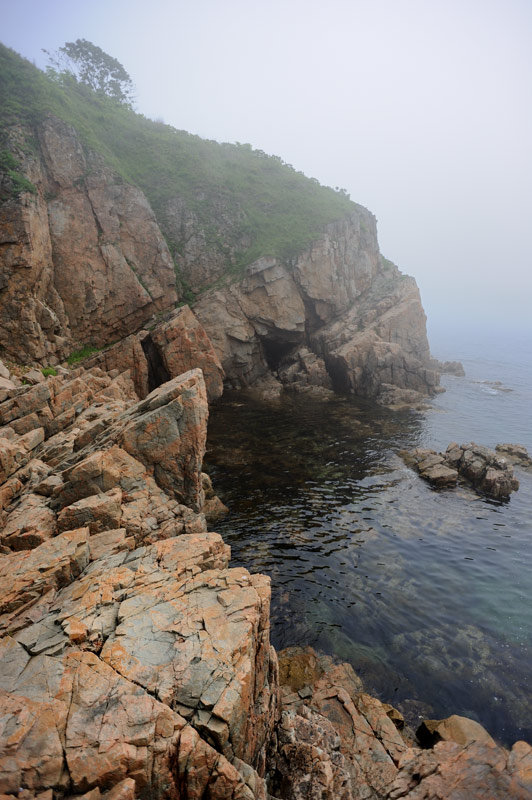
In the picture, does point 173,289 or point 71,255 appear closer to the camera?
point 71,255

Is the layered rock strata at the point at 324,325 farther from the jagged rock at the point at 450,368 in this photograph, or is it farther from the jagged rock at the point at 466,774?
A: the jagged rock at the point at 466,774

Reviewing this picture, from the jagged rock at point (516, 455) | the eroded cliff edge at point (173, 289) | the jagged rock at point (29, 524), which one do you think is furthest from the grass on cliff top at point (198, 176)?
the jagged rock at point (29, 524)

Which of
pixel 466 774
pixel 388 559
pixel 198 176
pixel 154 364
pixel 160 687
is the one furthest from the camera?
pixel 198 176

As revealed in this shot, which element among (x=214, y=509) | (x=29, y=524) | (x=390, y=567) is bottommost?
(x=390, y=567)

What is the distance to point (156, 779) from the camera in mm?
7355

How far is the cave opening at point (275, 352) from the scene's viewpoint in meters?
62.2

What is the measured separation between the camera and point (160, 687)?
8570 mm

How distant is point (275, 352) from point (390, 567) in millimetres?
46475

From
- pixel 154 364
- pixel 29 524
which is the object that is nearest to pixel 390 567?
pixel 29 524

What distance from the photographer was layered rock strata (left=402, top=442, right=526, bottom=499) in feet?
97.9

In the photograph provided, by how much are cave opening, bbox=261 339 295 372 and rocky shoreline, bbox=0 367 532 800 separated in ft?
151

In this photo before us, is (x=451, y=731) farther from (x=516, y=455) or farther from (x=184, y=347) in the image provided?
(x=184, y=347)

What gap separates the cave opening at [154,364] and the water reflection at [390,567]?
13.0 m

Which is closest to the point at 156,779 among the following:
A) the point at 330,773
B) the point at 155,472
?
the point at 330,773
